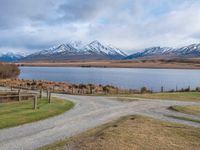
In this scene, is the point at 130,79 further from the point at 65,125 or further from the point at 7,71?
the point at 65,125

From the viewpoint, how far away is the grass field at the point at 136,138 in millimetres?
15586

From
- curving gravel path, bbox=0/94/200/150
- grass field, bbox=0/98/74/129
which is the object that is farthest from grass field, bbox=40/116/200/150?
grass field, bbox=0/98/74/129

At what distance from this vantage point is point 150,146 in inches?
633

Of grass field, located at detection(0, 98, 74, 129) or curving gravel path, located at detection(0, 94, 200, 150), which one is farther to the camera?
grass field, located at detection(0, 98, 74, 129)

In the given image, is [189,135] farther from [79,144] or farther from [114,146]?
[79,144]

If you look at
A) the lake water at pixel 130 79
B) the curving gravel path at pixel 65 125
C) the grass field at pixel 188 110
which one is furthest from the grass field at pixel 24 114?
the lake water at pixel 130 79

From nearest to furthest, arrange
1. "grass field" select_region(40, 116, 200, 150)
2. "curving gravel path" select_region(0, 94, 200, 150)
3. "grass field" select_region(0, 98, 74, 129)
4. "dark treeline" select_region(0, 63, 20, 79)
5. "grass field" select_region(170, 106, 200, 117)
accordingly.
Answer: "grass field" select_region(40, 116, 200, 150) → "curving gravel path" select_region(0, 94, 200, 150) → "grass field" select_region(0, 98, 74, 129) → "grass field" select_region(170, 106, 200, 117) → "dark treeline" select_region(0, 63, 20, 79)

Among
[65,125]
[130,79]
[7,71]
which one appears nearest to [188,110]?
[65,125]

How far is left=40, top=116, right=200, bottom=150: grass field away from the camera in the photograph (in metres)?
15.6

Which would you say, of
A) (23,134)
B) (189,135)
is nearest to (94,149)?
(23,134)

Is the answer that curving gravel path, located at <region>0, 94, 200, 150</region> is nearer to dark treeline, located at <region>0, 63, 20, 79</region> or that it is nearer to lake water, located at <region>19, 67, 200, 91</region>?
lake water, located at <region>19, 67, 200, 91</region>

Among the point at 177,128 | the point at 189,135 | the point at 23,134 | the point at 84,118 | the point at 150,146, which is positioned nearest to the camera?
the point at 150,146

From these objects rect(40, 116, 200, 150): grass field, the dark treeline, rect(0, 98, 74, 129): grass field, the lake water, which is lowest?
the lake water

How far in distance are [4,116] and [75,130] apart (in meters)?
5.65
